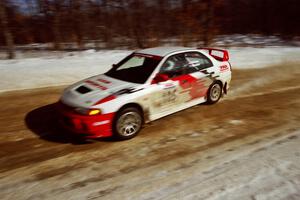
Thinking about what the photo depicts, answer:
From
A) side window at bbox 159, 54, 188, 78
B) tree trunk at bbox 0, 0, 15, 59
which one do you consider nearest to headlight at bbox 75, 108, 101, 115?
side window at bbox 159, 54, 188, 78

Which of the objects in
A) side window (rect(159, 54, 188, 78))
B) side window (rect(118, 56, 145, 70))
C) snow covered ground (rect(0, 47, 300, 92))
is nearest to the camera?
side window (rect(159, 54, 188, 78))

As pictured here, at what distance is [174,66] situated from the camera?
6.49 metres

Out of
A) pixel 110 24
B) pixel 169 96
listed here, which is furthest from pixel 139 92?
pixel 110 24

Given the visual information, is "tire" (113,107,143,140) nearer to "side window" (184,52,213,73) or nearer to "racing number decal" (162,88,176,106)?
"racing number decal" (162,88,176,106)

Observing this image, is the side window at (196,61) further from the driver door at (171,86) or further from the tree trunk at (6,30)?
the tree trunk at (6,30)

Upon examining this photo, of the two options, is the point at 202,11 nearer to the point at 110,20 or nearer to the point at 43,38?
the point at 110,20

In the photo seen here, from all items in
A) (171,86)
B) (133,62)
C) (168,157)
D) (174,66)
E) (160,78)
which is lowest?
(168,157)

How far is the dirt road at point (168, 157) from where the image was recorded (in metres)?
4.18

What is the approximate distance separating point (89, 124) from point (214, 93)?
141 inches

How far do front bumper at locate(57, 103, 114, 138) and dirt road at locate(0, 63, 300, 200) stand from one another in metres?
0.29

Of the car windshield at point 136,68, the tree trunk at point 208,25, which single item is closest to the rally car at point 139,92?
the car windshield at point 136,68

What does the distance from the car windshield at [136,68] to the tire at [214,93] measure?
1.76 meters

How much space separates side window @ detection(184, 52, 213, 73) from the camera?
6785mm

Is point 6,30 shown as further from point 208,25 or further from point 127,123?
point 208,25
